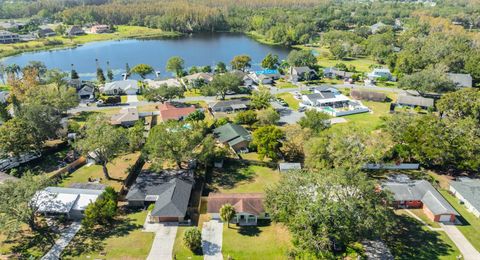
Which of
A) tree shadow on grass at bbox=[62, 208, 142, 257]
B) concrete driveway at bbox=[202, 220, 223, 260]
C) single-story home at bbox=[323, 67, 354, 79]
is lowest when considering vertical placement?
tree shadow on grass at bbox=[62, 208, 142, 257]

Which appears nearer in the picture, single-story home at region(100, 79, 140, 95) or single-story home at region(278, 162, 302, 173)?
single-story home at region(278, 162, 302, 173)

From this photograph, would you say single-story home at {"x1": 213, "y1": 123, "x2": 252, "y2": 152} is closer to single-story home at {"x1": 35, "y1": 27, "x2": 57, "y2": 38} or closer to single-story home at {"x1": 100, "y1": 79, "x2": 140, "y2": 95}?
single-story home at {"x1": 100, "y1": 79, "x2": 140, "y2": 95}

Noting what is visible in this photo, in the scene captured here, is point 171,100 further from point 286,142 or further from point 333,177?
point 333,177

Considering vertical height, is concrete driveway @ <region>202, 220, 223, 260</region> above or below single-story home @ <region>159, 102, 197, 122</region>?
below

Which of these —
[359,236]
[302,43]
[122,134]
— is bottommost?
[359,236]

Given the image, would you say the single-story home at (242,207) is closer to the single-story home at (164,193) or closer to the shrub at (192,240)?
the single-story home at (164,193)

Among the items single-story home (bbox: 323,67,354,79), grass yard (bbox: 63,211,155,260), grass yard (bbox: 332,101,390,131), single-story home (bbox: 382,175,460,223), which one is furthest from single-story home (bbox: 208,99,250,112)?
grass yard (bbox: 63,211,155,260)

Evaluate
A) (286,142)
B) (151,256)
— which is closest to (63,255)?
(151,256)
